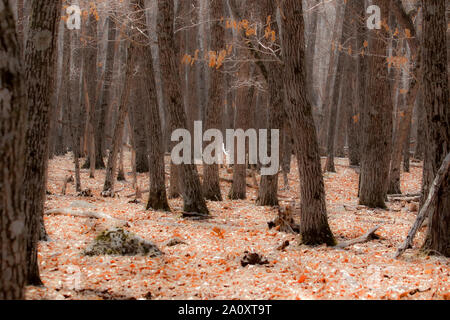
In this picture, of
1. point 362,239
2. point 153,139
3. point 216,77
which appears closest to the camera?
point 362,239

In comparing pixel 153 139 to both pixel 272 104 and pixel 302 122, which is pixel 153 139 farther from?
pixel 302 122

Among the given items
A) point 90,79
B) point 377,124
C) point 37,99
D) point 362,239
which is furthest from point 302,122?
Answer: point 90,79

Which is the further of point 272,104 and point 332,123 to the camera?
point 332,123

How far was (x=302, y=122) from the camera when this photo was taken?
7.49 m

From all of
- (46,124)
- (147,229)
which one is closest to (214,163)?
(147,229)

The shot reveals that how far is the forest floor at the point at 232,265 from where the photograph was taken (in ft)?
17.8

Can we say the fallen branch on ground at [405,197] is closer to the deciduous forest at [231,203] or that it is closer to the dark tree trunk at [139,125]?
the deciduous forest at [231,203]

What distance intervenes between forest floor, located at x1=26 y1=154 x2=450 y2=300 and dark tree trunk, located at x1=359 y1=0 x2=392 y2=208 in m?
1.24

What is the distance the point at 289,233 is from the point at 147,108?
15.0 feet

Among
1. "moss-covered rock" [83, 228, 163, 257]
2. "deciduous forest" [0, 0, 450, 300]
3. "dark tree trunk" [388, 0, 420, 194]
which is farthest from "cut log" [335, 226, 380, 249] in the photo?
"dark tree trunk" [388, 0, 420, 194]

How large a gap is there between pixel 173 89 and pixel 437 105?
5469mm

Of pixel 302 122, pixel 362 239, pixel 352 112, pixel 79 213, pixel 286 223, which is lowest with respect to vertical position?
pixel 362 239

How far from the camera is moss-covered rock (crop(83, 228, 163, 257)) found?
6.87 metres

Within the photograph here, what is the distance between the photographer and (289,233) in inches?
352
